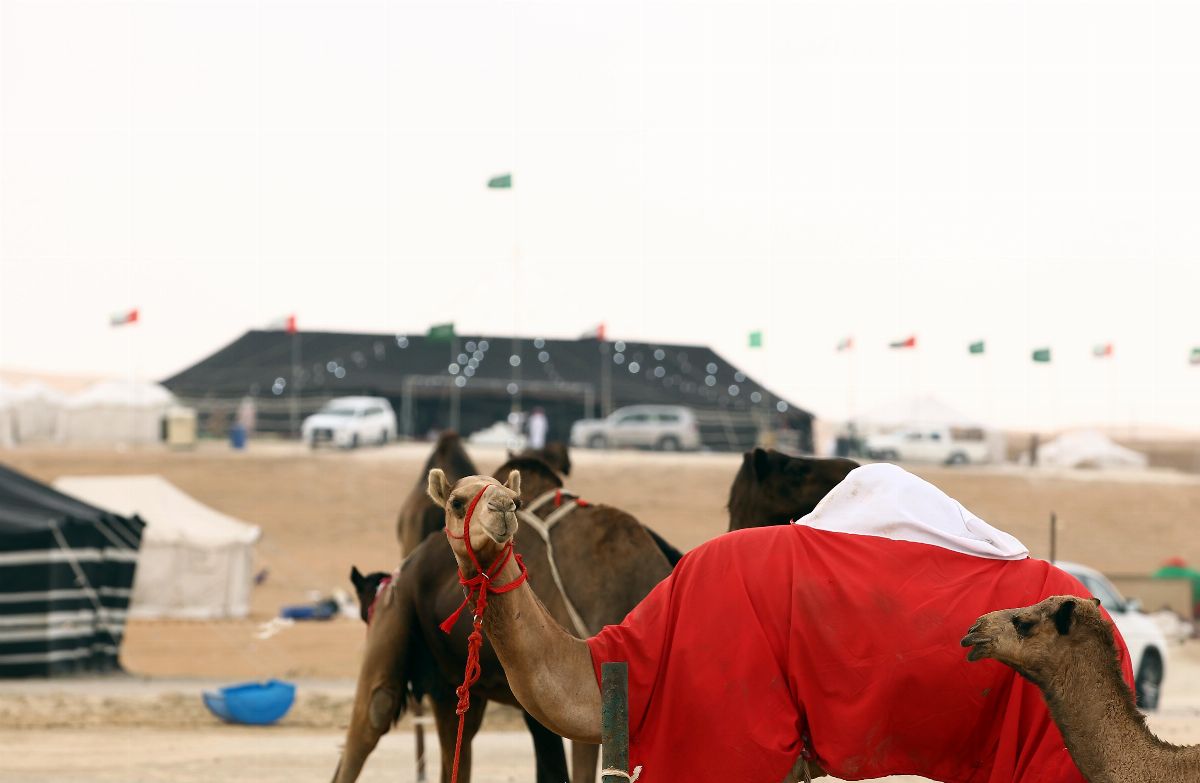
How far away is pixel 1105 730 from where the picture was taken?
4594mm

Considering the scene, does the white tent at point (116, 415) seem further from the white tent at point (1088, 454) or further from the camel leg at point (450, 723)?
the camel leg at point (450, 723)

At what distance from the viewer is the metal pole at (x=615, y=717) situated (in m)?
5.11

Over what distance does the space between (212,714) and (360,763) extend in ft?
27.4

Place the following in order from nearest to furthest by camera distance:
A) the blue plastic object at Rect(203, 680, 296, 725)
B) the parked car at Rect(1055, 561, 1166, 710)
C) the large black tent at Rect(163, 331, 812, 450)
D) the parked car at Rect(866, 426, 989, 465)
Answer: the blue plastic object at Rect(203, 680, 296, 725) < the parked car at Rect(1055, 561, 1166, 710) < the parked car at Rect(866, 426, 989, 465) < the large black tent at Rect(163, 331, 812, 450)

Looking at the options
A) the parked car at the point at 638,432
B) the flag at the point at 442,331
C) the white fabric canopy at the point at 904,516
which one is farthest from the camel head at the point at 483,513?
the parked car at the point at 638,432

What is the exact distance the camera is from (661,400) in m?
51.3

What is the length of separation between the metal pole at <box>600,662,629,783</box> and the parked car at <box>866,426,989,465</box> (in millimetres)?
41478

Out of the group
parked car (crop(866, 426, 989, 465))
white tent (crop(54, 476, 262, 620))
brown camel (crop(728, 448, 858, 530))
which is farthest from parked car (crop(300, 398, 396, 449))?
brown camel (crop(728, 448, 858, 530))

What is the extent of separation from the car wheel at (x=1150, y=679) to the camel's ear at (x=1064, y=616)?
14.5 m

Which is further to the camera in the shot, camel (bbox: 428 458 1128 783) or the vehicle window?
the vehicle window

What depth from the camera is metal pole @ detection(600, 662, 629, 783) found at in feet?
16.8

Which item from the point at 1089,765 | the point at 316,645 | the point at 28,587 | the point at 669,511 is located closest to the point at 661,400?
the point at 669,511

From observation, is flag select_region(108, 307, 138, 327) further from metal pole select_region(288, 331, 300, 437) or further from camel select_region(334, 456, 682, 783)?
camel select_region(334, 456, 682, 783)

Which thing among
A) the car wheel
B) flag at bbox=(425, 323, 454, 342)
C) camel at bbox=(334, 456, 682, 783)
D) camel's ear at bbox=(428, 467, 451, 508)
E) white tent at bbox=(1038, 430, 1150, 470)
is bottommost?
the car wheel
